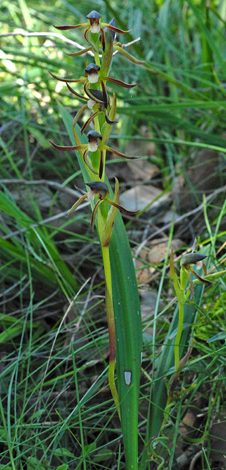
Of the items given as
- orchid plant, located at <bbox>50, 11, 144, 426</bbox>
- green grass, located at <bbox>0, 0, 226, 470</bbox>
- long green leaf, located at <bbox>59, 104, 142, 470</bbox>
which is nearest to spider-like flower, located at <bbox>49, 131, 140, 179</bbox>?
orchid plant, located at <bbox>50, 11, 144, 426</bbox>

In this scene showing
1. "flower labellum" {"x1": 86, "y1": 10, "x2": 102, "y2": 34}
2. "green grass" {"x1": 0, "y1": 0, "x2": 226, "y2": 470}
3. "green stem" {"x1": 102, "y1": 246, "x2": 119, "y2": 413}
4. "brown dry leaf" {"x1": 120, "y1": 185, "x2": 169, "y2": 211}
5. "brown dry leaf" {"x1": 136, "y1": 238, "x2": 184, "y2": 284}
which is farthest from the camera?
"brown dry leaf" {"x1": 120, "y1": 185, "x2": 169, "y2": 211}

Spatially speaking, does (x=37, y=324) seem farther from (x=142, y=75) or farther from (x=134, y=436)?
(x=142, y=75)

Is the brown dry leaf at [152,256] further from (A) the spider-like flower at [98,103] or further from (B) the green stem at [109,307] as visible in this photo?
(A) the spider-like flower at [98,103]

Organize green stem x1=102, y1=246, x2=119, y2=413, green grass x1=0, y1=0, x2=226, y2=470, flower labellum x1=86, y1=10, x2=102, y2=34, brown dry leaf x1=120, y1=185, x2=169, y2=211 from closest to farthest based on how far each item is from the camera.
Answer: flower labellum x1=86, y1=10, x2=102, y2=34 < green stem x1=102, y1=246, x2=119, y2=413 < green grass x1=0, y1=0, x2=226, y2=470 < brown dry leaf x1=120, y1=185, x2=169, y2=211

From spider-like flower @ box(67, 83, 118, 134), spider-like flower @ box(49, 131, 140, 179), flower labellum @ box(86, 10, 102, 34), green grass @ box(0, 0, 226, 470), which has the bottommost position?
green grass @ box(0, 0, 226, 470)

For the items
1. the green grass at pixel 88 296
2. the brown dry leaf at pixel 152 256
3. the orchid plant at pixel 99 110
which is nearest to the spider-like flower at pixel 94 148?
the orchid plant at pixel 99 110

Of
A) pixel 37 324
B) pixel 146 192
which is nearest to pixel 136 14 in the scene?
pixel 146 192

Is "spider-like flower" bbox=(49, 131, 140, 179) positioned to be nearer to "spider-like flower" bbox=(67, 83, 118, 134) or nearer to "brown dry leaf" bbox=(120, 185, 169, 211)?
"spider-like flower" bbox=(67, 83, 118, 134)

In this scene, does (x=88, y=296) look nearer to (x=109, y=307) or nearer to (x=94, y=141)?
(x=109, y=307)
